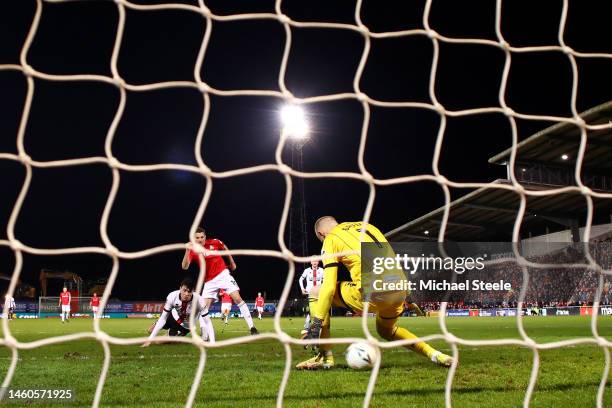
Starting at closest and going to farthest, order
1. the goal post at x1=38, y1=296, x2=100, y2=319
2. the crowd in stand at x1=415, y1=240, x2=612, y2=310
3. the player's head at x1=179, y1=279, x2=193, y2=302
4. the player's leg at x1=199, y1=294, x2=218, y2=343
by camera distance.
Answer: the player's head at x1=179, y1=279, x2=193, y2=302 < the player's leg at x1=199, y1=294, x2=218, y2=343 < the crowd in stand at x1=415, y1=240, x2=612, y2=310 < the goal post at x1=38, y1=296, x2=100, y2=319

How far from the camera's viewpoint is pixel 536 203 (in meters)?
25.9

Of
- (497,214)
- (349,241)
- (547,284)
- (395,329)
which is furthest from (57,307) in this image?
(349,241)

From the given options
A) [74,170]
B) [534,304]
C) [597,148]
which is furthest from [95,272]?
[597,148]

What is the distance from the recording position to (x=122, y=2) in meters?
2.79

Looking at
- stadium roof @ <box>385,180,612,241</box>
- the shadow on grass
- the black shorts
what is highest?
the shadow on grass

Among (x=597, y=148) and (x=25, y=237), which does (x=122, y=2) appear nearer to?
(x=597, y=148)

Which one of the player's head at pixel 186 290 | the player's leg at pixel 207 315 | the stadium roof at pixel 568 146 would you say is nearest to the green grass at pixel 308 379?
the player's head at pixel 186 290

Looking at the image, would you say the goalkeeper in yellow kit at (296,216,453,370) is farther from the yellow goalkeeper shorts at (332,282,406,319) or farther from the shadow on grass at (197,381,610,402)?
the shadow on grass at (197,381,610,402)

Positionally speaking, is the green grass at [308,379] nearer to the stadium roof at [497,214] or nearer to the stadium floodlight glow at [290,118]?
the stadium floodlight glow at [290,118]

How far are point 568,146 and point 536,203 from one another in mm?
→ 4422

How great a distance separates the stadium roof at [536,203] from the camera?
20672 millimetres

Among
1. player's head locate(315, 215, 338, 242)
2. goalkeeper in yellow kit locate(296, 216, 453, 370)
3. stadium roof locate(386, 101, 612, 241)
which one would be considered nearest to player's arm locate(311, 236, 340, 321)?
goalkeeper in yellow kit locate(296, 216, 453, 370)

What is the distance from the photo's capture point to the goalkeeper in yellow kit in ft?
16.3

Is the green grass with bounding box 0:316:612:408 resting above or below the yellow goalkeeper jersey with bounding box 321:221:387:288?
below
